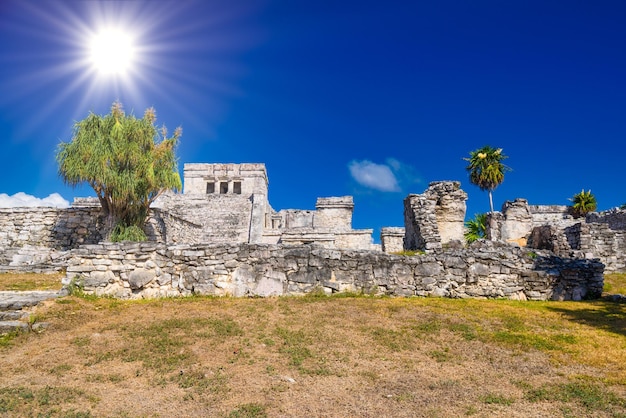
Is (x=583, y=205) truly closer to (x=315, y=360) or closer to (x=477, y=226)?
(x=477, y=226)

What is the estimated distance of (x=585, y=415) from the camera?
4.16 metres

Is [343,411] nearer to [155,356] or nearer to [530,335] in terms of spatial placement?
[155,356]

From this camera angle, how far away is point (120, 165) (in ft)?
56.5

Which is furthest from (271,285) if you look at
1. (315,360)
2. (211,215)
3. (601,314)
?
(211,215)

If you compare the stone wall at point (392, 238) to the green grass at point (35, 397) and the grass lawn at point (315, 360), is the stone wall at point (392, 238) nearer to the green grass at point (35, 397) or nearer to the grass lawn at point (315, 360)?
the grass lawn at point (315, 360)

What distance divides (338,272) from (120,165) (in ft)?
40.9

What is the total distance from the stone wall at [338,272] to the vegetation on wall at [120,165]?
829 centimetres

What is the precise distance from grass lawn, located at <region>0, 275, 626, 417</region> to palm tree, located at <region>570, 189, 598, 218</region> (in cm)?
2989

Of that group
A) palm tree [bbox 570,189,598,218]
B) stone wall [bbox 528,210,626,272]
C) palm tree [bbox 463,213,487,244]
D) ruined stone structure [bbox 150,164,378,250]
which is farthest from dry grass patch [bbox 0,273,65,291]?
palm tree [bbox 570,189,598,218]

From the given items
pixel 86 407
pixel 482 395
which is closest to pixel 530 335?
pixel 482 395

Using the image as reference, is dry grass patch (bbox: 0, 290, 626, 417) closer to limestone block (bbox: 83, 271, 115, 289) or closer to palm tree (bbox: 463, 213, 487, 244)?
limestone block (bbox: 83, 271, 115, 289)

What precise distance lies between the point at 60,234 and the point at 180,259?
459 inches

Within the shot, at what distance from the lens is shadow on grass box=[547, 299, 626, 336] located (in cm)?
743

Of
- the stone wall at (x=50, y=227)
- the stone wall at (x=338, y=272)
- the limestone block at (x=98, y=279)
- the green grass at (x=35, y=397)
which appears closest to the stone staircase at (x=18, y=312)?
the limestone block at (x=98, y=279)
